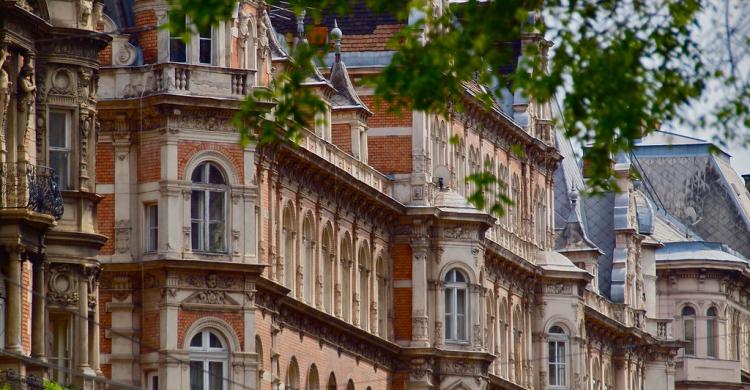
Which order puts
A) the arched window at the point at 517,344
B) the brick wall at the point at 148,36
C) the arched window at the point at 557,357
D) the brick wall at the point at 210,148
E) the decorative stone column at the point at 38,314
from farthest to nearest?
the arched window at the point at 557,357 → the arched window at the point at 517,344 → the brick wall at the point at 148,36 → the brick wall at the point at 210,148 → the decorative stone column at the point at 38,314

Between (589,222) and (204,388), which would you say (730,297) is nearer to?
(589,222)

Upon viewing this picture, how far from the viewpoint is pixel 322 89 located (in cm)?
8181

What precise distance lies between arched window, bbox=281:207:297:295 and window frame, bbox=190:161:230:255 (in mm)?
5592

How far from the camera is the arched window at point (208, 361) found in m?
69.8

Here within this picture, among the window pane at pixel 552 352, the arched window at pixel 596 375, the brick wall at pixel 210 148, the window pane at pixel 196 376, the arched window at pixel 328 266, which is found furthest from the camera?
the arched window at pixel 596 375

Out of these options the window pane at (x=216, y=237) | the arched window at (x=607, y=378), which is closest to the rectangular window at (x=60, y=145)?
the window pane at (x=216, y=237)

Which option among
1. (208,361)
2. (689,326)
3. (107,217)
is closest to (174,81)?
(107,217)

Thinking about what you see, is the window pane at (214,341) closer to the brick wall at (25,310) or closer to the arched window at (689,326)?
the brick wall at (25,310)

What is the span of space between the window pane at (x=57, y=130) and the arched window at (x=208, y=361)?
9309mm

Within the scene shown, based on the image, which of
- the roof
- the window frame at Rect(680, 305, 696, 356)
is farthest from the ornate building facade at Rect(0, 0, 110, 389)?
the window frame at Rect(680, 305, 696, 356)

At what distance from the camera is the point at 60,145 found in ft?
204

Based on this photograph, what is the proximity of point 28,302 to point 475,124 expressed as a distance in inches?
1563

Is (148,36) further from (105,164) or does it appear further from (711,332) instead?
(711,332)

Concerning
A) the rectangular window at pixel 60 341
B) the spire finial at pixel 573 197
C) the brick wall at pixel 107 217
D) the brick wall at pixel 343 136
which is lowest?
the rectangular window at pixel 60 341
